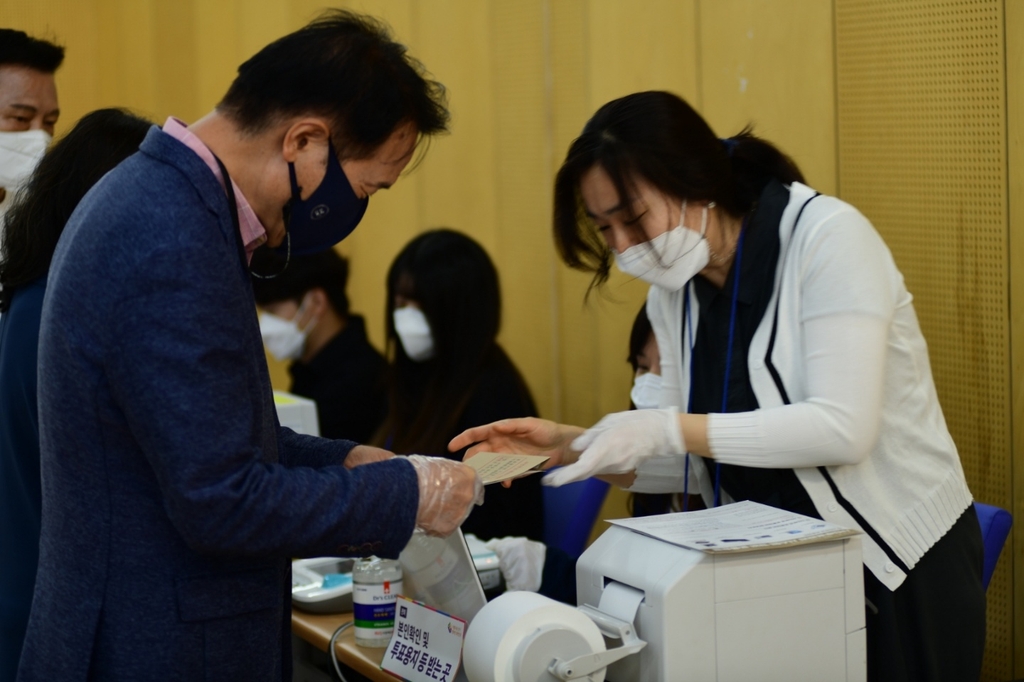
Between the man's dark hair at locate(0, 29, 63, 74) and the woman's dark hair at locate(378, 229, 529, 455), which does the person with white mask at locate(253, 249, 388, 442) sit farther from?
the man's dark hair at locate(0, 29, 63, 74)

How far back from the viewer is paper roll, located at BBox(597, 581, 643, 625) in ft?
4.22

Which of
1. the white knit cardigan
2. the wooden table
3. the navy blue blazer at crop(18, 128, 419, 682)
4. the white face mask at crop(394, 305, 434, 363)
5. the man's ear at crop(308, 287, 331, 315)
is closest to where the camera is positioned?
the navy blue blazer at crop(18, 128, 419, 682)

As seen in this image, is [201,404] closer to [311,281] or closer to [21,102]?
[21,102]

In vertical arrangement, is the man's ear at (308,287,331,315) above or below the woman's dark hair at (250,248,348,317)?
below

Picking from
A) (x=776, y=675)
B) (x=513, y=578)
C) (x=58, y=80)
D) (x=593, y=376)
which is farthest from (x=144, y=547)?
(x=58, y=80)

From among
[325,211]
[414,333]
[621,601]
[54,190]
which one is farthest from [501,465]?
[414,333]

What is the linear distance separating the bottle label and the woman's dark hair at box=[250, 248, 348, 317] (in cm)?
196

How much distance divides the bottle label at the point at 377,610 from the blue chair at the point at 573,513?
2.21ft

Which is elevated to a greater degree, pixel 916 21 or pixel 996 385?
pixel 916 21

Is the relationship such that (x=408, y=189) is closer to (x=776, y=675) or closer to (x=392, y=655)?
(x=392, y=655)

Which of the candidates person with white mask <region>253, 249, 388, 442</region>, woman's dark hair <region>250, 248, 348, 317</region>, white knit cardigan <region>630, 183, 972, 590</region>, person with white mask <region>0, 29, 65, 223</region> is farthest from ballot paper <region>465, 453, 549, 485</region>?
woman's dark hair <region>250, 248, 348, 317</region>

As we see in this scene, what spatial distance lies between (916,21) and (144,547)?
197 centimetres

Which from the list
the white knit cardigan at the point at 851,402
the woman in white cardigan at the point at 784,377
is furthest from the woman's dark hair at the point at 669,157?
the white knit cardigan at the point at 851,402

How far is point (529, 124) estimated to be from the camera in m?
3.55
